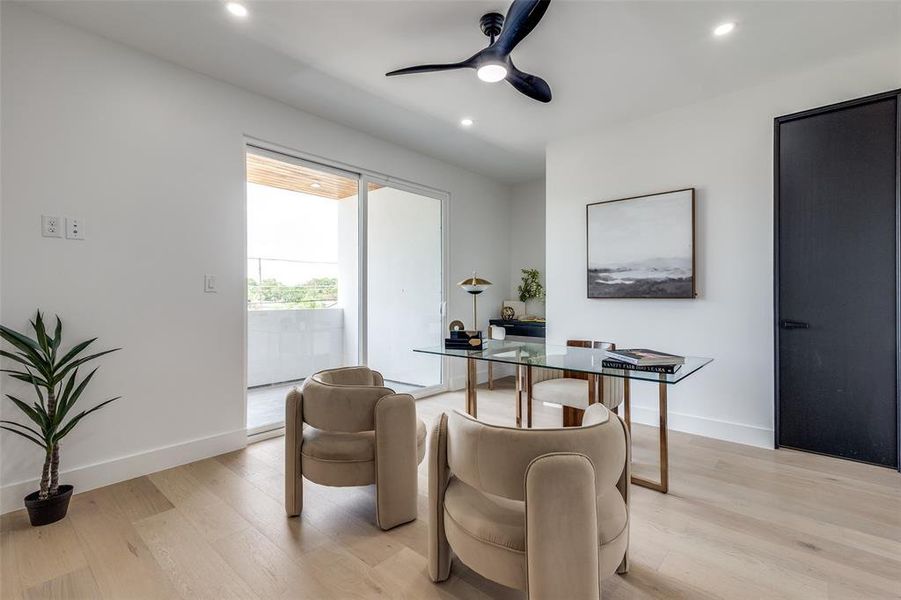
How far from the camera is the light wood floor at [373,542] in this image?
1611 mm

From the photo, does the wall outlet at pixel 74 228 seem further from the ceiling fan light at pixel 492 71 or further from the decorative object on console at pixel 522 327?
the decorative object on console at pixel 522 327

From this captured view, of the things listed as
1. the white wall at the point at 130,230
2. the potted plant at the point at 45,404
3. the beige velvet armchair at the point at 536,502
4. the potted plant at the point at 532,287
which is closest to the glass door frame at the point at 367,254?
the white wall at the point at 130,230

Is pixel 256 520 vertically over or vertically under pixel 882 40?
under

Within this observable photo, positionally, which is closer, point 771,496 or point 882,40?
point 771,496

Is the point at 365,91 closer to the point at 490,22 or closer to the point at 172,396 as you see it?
the point at 490,22

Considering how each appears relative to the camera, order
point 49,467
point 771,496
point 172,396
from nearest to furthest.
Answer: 1. point 49,467
2. point 771,496
3. point 172,396

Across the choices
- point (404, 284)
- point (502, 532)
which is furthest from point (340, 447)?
point (404, 284)

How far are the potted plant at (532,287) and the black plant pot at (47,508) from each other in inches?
185

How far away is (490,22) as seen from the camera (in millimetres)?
2242

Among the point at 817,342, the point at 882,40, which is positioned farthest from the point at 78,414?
the point at 882,40

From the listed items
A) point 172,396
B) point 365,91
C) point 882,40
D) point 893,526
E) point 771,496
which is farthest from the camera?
point 365,91

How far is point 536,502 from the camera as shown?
1.20 meters

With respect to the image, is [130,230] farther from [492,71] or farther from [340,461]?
[492,71]

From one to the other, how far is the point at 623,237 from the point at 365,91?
96.9 inches
